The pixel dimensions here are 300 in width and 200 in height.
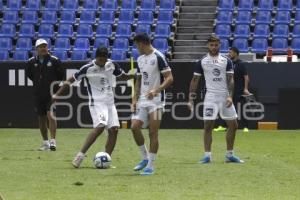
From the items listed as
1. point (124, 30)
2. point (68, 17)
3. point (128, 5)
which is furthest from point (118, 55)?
point (68, 17)

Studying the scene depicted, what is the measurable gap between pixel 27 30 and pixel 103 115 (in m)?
18.2

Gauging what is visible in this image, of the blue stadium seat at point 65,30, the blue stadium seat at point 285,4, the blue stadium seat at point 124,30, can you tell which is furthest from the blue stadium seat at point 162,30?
the blue stadium seat at point 285,4

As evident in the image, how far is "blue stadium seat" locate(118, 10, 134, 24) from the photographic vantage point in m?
32.5

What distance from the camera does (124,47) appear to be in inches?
1227

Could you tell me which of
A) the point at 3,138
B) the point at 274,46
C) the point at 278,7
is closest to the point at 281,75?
the point at 274,46

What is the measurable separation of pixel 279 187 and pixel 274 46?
19.2 m

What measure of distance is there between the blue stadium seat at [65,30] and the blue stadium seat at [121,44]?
1.81 meters

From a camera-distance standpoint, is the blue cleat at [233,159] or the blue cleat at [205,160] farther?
the blue cleat at [233,159]

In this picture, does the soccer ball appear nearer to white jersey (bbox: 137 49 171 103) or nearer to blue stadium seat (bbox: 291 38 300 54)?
white jersey (bbox: 137 49 171 103)

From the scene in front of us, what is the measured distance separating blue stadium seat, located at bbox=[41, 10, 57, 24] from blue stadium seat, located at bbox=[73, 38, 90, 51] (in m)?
1.78

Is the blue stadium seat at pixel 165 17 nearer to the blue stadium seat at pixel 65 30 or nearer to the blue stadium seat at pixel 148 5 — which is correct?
the blue stadium seat at pixel 148 5

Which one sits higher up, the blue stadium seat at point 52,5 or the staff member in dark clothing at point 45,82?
the blue stadium seat at point 52,5

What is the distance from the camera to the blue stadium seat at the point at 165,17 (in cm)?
3225

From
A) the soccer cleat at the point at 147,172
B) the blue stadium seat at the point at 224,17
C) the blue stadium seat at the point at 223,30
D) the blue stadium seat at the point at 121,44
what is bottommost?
the soccer cleat at the point at 147,172
